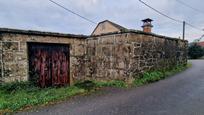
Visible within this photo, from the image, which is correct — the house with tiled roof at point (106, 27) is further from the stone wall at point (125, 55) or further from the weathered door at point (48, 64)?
the weathered door at point (48, 64)

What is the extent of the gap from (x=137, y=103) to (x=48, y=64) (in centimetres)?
461

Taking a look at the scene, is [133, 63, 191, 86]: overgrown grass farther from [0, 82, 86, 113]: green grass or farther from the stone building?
[0, 82, 86, 113]: green grass

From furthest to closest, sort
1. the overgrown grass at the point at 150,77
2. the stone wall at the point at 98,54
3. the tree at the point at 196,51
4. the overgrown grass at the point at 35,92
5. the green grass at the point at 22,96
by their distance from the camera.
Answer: the tree at the point at 196,51
the overgrown grass at the point at 150,77
the stone wall at the point at 98,54
the overgrown grass at the point at 35,92
the green grass at the point at 22,96

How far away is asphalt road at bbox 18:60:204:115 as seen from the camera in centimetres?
450

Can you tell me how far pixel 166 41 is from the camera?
10234 mm

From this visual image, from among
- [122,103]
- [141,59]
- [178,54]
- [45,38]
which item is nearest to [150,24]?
[178,54]

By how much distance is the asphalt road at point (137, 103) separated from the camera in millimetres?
4500

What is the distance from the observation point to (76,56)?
29.2 ft

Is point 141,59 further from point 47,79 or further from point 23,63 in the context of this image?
point 23,63

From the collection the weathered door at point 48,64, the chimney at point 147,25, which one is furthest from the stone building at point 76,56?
the chimney at point 147,25

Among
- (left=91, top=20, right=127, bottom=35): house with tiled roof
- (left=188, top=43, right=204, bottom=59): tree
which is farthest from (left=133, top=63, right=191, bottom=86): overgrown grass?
(left=188, top=43, right=204, bottom=59): tree

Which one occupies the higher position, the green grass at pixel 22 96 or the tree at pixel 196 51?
the tree at pixel 196 51

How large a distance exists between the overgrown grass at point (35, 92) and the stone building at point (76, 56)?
331mm

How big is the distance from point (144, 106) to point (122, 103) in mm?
676
